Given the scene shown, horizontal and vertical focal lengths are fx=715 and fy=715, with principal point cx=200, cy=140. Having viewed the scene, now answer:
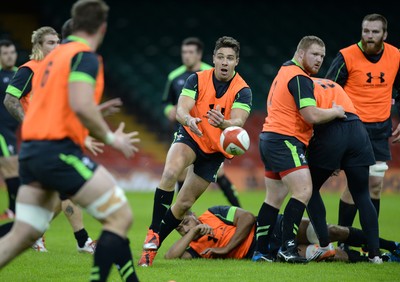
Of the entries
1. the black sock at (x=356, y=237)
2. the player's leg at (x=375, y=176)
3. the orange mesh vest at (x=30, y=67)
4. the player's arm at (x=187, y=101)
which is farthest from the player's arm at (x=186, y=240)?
the orange mesh vest at (x=30, y=67)

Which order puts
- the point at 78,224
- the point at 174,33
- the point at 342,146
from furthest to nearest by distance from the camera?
the point at 174,33 < the point at 78,224 < the point at 342,146

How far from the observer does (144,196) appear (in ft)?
56.9

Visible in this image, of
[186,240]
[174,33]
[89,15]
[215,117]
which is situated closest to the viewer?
[89,15]

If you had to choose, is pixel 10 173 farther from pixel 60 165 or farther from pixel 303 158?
pixel 60 165

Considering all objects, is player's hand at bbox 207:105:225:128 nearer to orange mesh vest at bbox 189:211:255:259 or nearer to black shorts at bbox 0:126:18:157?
orange mesh vest at bbox 189:211:255:259

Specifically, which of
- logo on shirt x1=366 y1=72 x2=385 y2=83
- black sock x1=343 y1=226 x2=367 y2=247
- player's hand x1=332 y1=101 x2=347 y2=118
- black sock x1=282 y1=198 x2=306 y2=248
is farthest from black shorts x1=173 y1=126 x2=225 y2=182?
logo on shirt x1=366 y1=72 x2=385 y2=83

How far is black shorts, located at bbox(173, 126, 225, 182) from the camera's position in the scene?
767cm

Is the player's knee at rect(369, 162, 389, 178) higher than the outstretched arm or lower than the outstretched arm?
lower

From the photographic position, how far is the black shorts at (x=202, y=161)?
25.2 feet

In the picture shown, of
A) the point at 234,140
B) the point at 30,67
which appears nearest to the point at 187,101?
the point at 234,140

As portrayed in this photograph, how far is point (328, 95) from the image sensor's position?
→ 7.45 meters

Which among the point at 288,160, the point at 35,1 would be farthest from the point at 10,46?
the point at 35,1

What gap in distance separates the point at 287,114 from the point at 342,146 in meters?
0.65

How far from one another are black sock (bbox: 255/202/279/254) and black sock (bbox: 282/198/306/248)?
37 cm
